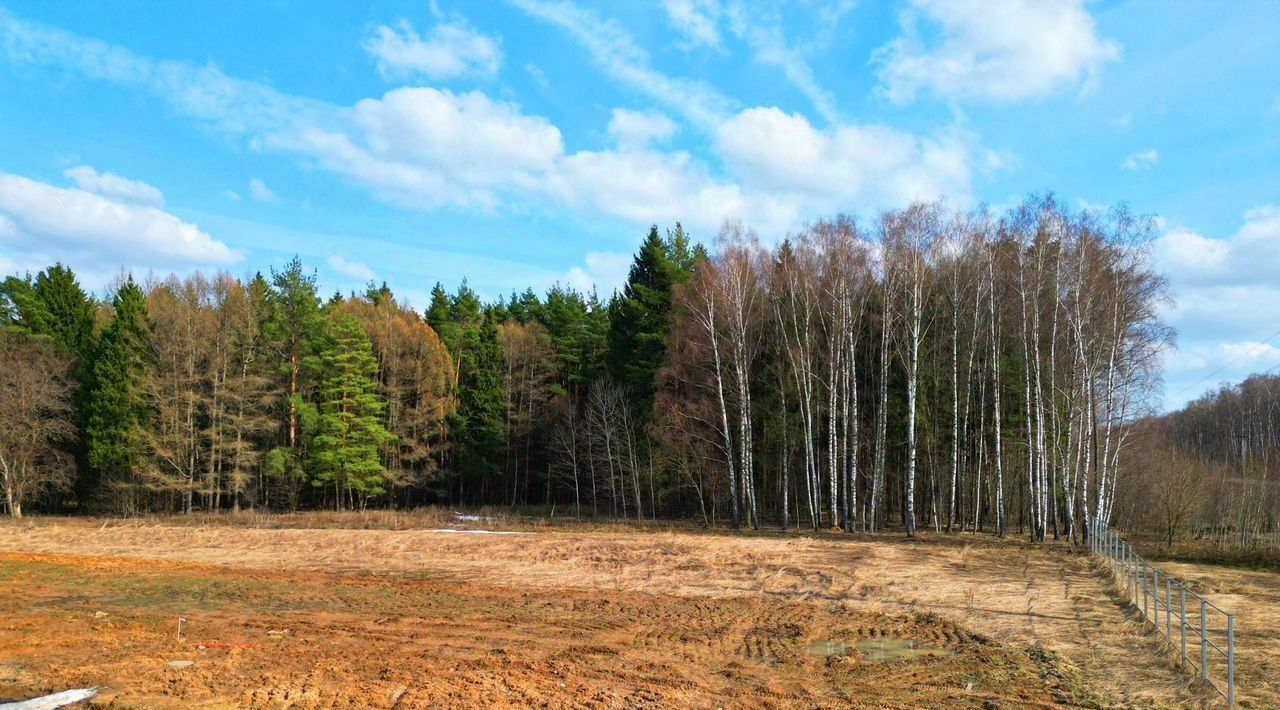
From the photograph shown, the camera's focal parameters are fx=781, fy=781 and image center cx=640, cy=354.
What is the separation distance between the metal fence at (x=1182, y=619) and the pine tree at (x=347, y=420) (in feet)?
120

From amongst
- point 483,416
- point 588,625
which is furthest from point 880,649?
point 483,416

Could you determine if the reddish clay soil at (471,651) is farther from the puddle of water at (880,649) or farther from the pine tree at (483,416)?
the pine tree at (483,416)

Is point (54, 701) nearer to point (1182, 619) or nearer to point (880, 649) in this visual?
point (880, 649)

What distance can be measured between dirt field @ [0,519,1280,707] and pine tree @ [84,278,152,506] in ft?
55.1

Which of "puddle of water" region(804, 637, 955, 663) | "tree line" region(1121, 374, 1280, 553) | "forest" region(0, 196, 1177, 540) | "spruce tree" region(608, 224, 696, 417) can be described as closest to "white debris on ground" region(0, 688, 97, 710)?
"puddle of water" region(804, 637, 955, 663)

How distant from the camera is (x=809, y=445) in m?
33.0

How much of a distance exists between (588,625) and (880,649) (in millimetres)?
5177

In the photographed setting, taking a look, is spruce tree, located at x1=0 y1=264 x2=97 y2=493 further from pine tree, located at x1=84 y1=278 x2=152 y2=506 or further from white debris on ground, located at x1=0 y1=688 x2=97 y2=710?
white debris on ground, located at x1=0 y1=688 x2=97 y2=710

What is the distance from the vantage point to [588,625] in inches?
Answer: 570

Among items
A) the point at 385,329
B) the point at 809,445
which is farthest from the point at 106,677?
the point at 385,329

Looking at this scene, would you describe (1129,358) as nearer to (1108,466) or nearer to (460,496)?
(1108,466)

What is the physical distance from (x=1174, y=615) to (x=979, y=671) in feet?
24.8

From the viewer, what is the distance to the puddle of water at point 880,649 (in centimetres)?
1242

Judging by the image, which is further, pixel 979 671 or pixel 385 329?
pixel 385 329
